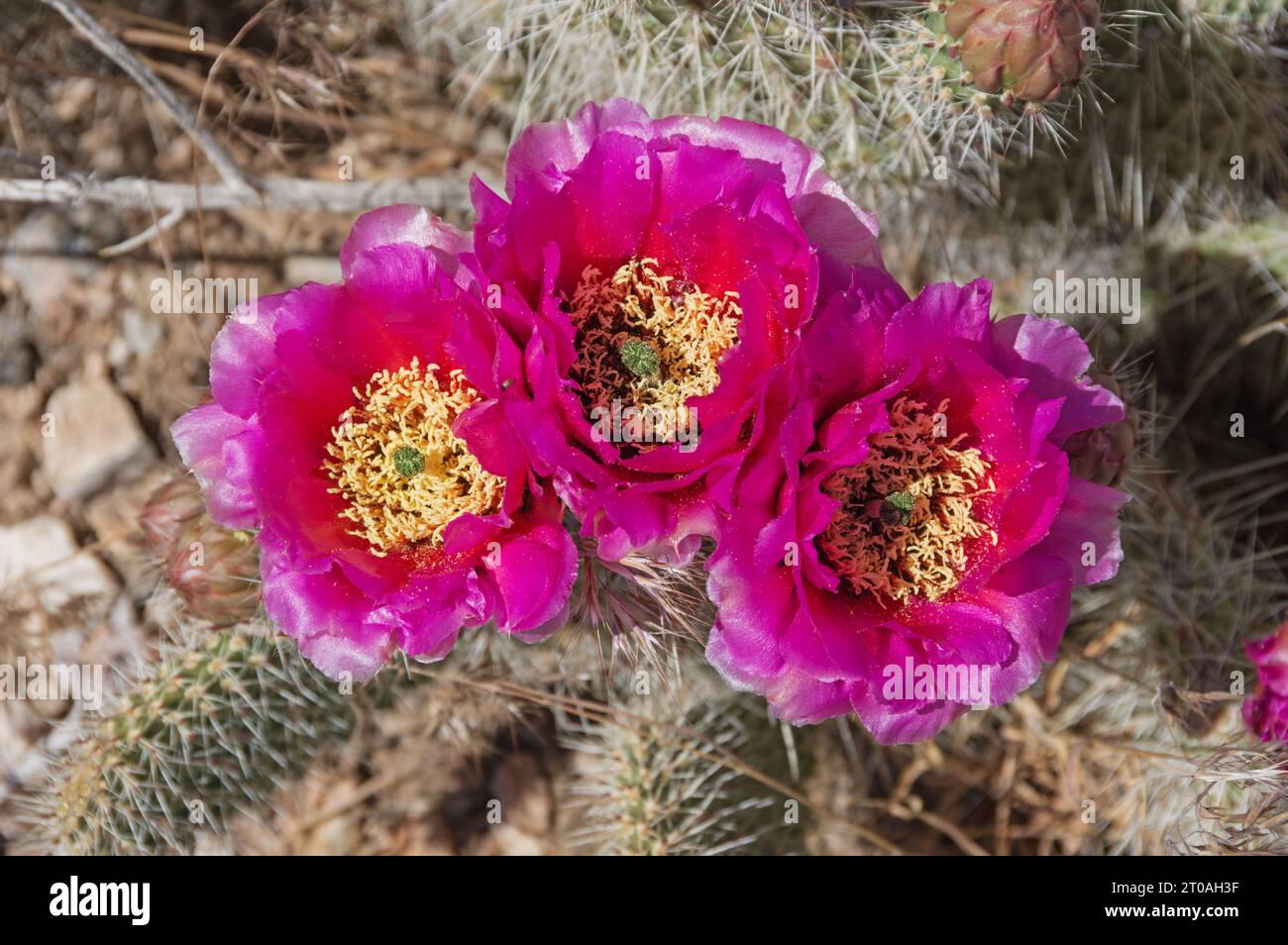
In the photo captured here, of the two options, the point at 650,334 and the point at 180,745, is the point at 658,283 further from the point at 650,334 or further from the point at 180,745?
the point at 180,745

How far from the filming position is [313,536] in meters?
1.09

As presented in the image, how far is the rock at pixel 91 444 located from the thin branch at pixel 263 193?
37 centimetres

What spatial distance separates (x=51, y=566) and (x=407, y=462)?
1175mm

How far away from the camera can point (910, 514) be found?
3.70 feet

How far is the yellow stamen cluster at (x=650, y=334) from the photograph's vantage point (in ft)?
3.75

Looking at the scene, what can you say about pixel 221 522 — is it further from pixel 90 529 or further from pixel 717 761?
pixel 90 529

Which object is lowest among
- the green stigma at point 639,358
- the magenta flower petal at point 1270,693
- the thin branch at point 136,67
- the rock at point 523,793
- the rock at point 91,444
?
the rock at point 523,793

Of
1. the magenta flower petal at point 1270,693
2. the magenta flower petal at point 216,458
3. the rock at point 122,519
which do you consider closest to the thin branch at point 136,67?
the rock at point 122,519

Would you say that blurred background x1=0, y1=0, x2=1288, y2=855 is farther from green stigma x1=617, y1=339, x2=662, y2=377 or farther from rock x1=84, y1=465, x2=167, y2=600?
green stigma x1=617, y1=339, x2=662, y2=377

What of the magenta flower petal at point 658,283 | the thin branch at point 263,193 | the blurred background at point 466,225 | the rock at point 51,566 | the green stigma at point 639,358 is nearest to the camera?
the magenta flower petal at point 658,283

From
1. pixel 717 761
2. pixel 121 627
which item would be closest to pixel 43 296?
pixel 121 627

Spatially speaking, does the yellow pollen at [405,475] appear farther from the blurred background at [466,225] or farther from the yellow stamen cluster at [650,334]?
the blurred background at [466,225]
